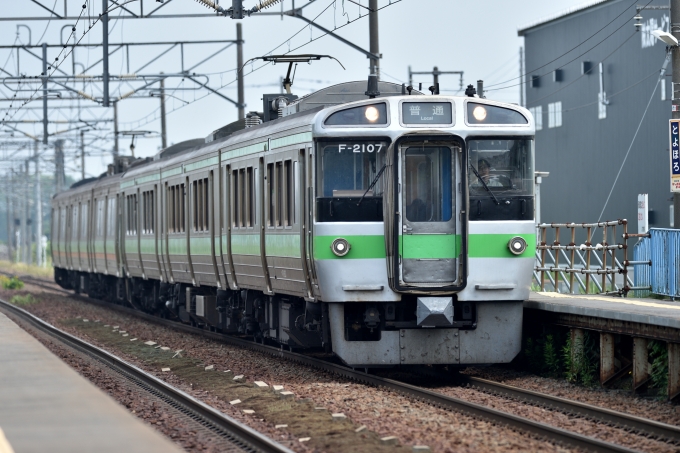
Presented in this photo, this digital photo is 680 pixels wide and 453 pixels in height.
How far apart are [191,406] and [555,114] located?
34389 millimetres

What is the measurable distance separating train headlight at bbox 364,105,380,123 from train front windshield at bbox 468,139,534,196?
3.23 feet

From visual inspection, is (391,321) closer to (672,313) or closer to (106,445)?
(672,313)

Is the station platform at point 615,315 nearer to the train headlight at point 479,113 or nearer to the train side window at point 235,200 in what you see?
the train headlight at point 479,113

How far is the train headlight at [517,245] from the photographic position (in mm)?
12938

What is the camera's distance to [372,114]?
12.9 meters

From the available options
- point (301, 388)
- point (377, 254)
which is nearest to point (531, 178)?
point (377, 254)

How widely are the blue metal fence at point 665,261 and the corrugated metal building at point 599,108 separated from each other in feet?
59.2

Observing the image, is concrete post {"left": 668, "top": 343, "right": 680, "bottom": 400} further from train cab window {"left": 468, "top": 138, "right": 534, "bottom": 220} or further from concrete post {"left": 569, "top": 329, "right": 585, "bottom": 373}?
train cab window {"left": 468, "top": 138, "right": 534, "bottom": 220}

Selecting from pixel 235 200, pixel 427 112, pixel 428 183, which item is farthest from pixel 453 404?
pixel 235 200

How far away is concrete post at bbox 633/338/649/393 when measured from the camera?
11852 mm

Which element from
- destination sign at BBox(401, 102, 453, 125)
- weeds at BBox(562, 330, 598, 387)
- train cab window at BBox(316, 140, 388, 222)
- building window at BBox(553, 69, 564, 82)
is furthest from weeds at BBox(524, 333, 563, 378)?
building window at BBox(553, 69, 564, 82)

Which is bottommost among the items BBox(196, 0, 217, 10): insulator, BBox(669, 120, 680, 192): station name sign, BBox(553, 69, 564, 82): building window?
BBox(669, 120, 680, 192): station name sign

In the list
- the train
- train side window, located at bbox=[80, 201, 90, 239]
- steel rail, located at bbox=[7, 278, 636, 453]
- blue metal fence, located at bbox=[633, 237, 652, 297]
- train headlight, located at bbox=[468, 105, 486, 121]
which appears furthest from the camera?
train side window, located at bbox=[80, 201, 90, 239]

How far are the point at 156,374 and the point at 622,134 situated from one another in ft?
88.4
